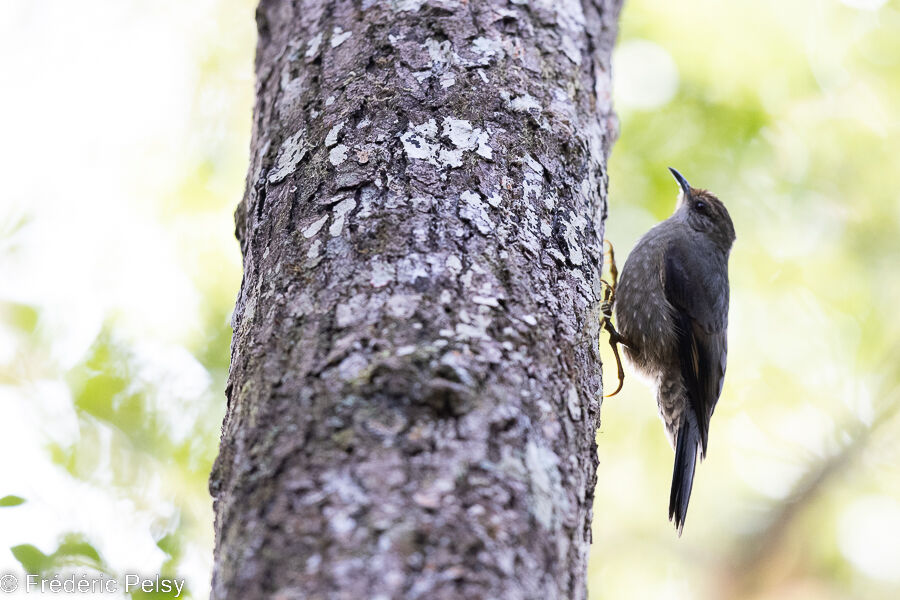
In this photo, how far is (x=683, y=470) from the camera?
3.51 meters

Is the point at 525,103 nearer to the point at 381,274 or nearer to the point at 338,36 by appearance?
the point at 338,36

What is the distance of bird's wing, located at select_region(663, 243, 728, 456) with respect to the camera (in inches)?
148

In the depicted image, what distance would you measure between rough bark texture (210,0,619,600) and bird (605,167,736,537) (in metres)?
1.46

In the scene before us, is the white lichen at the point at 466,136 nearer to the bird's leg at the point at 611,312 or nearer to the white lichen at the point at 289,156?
the white lichen at the point at 289,156

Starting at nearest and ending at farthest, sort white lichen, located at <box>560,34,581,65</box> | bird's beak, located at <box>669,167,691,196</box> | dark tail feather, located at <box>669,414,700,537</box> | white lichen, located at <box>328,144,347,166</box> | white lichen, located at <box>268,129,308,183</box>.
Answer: white lichen, located at <box>328,144,347,166</box>
white lichen, located at <box>268,129,308,183</box>
white lichen, located at <box>560,34,581,65</box>
dark tail feather, located at <box>669,414,700,537</box>
bird's beak, located at <box>669,167,691,196</box>

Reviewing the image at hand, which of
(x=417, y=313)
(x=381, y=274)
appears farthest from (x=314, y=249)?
(x=417, y=313)

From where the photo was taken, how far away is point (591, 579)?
5.64m

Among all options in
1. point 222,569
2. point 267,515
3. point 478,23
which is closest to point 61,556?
point 222,569

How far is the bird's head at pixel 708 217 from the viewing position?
4346mm

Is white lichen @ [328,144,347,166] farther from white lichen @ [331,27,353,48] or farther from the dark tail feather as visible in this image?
the dark tail feather

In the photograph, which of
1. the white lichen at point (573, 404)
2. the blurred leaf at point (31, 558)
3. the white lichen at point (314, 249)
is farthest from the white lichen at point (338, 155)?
the blurred leaf at point (31, 558)

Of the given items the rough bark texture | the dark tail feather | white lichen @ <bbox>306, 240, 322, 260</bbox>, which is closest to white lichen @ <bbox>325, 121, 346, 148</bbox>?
the rough bark texture

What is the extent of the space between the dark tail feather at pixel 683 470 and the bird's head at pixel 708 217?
3.74 feet

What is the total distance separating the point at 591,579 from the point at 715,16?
3.98 metres
